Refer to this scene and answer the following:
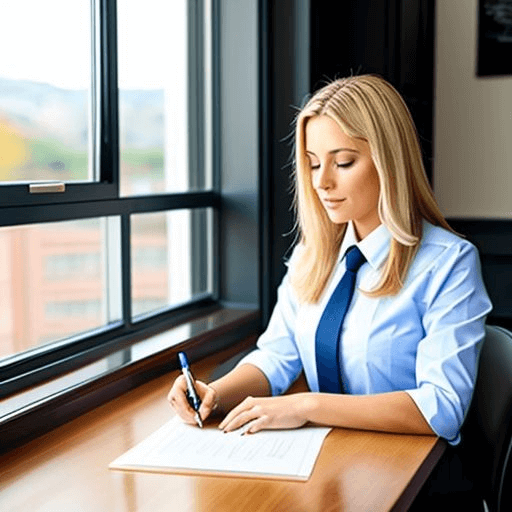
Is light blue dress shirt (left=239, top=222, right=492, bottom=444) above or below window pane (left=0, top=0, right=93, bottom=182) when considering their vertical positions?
below

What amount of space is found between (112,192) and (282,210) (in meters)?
0.70

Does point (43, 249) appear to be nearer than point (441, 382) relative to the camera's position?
No

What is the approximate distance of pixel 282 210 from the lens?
114 inches

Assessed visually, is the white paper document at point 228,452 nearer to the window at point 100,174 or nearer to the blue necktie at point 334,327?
the blue necktie at point 334,327

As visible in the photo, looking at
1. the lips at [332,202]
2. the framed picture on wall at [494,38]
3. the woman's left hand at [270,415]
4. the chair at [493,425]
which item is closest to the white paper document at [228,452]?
the woman's left hand at [270,415]

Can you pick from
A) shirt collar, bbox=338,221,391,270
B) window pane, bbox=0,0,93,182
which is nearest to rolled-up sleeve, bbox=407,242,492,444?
shirt collar, bbox=338,221,391,270

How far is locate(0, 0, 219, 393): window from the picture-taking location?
2.07m

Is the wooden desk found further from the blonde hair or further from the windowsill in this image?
the blonde hair

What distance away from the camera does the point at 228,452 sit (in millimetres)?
1599

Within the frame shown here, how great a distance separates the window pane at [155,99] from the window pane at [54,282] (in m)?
0.19

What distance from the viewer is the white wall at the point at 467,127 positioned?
3461 millimetres

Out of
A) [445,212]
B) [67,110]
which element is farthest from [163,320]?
[445,212]

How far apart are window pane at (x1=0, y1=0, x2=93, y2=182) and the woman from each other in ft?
1.99

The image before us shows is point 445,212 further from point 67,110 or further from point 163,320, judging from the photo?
point 67,110
